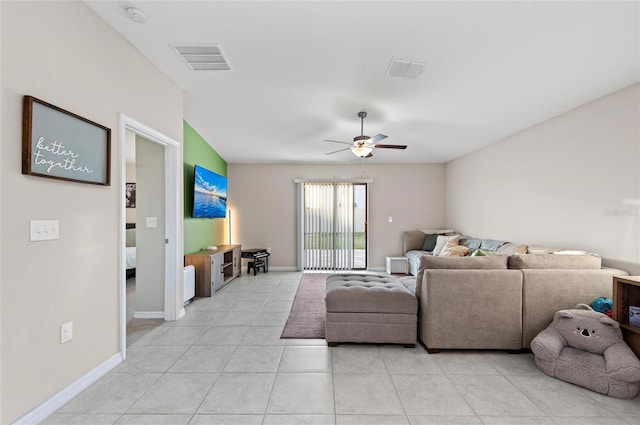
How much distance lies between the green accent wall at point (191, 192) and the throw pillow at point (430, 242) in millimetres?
4549

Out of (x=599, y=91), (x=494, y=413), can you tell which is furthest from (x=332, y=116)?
(x=494, y=413)

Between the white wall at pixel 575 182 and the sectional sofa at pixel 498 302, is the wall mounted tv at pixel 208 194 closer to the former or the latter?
the sectional sofa at pixel 498 302

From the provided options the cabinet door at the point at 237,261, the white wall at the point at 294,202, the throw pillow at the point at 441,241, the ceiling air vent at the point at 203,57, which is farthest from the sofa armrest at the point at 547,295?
the cabinet door at the point at 237,261

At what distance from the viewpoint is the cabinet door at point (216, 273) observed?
4645mm

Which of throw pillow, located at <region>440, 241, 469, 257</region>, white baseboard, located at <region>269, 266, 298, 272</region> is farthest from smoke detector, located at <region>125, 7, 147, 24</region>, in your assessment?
white baseboard, located at <region>269, 266, 298, 272</region>

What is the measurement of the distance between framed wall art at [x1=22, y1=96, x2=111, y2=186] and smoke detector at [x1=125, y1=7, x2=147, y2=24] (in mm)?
946

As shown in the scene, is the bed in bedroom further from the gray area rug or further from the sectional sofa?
the sectional sofa

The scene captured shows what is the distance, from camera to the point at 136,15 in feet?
7.64

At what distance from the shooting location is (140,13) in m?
2.31

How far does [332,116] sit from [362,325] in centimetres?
299

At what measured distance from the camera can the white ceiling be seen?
2.22 m

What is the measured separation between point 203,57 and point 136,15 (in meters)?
0.68

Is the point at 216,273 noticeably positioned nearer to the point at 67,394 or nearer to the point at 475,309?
the point at 67,394

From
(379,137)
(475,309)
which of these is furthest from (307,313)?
(379,137)
